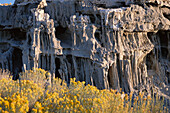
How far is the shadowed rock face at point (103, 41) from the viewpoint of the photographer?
10.6m

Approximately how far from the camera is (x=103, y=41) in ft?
35.9

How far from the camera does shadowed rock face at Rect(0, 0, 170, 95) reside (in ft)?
34.9

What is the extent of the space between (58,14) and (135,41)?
18.0ft

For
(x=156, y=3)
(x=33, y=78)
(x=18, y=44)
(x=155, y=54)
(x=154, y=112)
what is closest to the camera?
(x=154, y=112)

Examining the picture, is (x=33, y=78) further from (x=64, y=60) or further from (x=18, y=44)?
(x=18, y=44)

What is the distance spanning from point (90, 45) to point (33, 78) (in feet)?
13.2

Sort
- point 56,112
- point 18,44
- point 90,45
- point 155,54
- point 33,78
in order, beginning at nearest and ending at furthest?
point 56,112 → point 33,78 → point 90,45 → point 155,54 → point 18,44

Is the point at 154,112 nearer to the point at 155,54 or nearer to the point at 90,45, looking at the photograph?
the point at 90,45

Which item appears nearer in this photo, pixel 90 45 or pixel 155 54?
pixel 90 45

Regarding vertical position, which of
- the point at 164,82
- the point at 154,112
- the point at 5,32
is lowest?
the point at 164,82

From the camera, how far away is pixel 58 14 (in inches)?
495

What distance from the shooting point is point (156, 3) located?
11.9 metres

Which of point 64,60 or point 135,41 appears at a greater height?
point 135,41

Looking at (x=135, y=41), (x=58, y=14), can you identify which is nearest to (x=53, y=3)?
(x=58, y=14)
